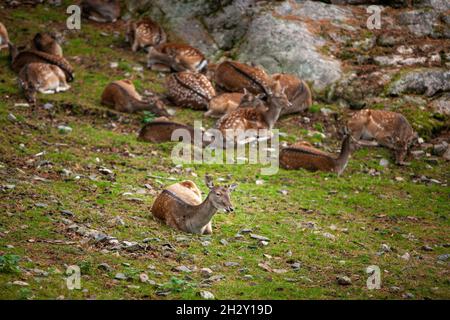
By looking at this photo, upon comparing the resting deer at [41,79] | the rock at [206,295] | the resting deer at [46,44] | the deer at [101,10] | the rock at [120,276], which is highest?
the deer at [101,10]

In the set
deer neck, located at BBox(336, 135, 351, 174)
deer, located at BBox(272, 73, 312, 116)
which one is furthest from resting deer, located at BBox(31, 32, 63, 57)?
deer neck, located at BBox(336, 135, 351, 174)

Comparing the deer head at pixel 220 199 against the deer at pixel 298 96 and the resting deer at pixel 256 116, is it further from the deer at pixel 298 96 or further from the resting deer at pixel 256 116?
the deer at pixel 298 96

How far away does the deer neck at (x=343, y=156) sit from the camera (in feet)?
43.3

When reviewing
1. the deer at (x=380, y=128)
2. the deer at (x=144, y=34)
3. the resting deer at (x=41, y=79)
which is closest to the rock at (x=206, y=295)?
the deer at (x=380, y=128)

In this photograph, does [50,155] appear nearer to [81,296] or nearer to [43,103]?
[43,103]

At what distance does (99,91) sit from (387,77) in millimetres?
6421

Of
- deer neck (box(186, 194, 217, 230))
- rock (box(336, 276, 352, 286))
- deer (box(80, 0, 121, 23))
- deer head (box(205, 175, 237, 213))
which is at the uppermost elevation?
deer (box(80, 0, 121, 23))

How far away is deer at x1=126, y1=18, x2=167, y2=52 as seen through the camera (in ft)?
57.7

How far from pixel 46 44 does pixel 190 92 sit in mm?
3862

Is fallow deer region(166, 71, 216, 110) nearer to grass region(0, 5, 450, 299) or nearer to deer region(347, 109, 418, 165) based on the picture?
grass region(0, 5, 450, 299)

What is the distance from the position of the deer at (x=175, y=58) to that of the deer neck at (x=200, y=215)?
7.80m

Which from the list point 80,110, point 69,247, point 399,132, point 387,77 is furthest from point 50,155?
point 387,77

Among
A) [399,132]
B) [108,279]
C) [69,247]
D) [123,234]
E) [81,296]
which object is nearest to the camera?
[81,296]

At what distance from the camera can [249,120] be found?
582 inches
